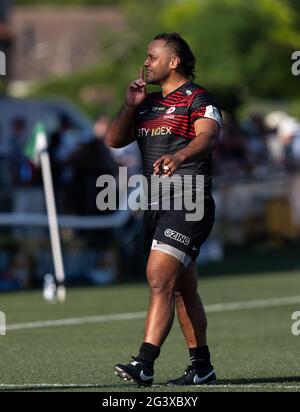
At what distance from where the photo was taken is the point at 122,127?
9148mm

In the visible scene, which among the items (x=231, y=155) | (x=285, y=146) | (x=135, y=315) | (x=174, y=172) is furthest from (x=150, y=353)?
(x=285, y=146)

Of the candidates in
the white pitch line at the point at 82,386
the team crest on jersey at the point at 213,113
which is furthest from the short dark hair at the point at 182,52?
the white pitch line at the point at 82,386

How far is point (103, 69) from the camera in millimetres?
72750

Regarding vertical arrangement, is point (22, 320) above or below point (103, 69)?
below

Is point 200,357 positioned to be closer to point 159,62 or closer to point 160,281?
point 160,281

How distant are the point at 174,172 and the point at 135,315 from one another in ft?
20.8

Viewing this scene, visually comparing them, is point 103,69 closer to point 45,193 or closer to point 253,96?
point 253,96

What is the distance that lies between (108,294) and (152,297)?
29.9 feet

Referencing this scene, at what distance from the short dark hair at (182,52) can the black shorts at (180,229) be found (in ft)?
2.80

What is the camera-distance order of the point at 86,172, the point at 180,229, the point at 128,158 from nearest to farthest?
1. the point at 180,229
2. the point at 86,172
3. the point at 128,158

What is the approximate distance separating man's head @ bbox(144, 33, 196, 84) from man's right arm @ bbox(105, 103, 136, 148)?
245 millimetres
